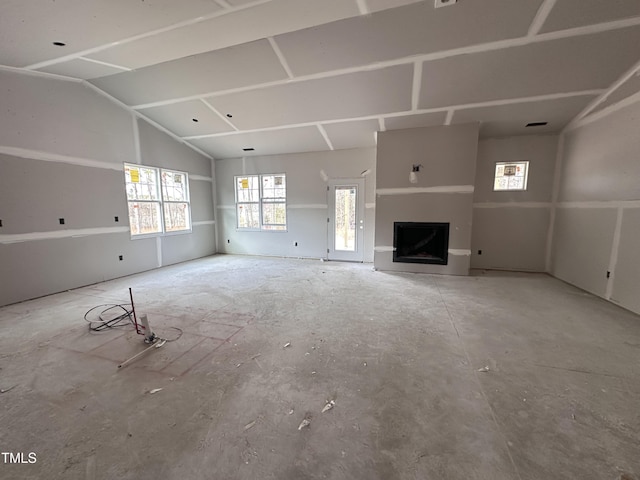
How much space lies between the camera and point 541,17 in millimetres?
2748

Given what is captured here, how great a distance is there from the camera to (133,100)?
476cm

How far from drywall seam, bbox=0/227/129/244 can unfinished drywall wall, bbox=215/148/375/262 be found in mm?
2751

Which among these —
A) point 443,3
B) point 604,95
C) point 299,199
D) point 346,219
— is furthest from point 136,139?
point 604,95

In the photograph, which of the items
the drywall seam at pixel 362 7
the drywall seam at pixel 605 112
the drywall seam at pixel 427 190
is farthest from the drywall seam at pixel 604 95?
the drywall seam at pixel 362 7

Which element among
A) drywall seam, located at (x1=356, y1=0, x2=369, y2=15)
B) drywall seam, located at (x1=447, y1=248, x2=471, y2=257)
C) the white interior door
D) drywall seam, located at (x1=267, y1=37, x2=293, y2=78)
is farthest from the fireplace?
drywall seam, located at (x1=356, y1=0, x2=369, y2=15)

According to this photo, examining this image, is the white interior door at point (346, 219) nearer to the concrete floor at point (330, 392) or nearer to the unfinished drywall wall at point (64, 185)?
the concrete floor at point (330, 392)

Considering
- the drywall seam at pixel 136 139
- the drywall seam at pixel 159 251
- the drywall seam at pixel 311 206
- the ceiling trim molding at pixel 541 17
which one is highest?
the ceiling trim molding at pixel 541 17

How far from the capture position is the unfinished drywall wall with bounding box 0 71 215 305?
3572 millimetres

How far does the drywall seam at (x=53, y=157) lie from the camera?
11.7 feet

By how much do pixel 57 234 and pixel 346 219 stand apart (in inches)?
213

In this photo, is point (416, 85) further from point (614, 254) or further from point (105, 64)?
point (105, 64)

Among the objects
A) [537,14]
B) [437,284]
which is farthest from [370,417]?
[537,14]

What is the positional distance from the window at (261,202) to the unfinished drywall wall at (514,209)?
15.2 ft

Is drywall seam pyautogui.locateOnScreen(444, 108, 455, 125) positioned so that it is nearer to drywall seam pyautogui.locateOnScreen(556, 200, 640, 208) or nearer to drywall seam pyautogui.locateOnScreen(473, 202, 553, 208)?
drywall seam pyautogui.locateOnScreen(473, 202, 553, 208)
